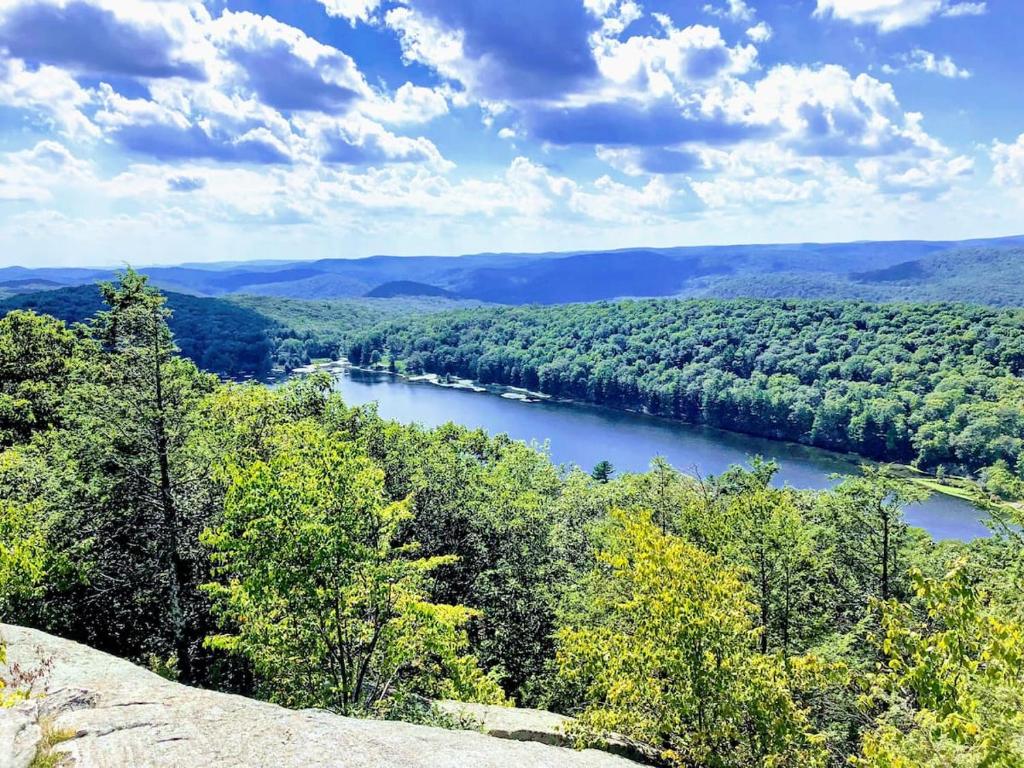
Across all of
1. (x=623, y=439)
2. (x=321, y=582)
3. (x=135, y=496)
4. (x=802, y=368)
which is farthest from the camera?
(x=802, y=368)

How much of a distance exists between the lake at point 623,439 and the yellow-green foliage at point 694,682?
64.0 metres

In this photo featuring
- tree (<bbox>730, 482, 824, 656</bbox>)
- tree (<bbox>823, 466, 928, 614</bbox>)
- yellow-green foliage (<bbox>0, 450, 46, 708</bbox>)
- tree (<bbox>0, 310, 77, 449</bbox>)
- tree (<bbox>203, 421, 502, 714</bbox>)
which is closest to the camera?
tree (<bbox>203, 421, 502, 714</bbox>)

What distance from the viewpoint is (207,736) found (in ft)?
27.4

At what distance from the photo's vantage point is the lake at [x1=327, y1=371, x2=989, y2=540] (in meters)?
78.4

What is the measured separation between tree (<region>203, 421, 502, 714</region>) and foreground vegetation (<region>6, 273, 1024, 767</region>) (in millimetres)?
56

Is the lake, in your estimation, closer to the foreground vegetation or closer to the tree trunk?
the foreground vegetation

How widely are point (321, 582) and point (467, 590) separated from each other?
16.1m

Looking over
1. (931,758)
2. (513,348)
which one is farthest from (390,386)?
(931,758)

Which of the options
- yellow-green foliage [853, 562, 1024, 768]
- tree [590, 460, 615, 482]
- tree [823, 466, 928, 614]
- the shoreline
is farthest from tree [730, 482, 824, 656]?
the shoreline

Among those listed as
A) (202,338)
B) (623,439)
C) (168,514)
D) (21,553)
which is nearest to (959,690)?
(168,514)

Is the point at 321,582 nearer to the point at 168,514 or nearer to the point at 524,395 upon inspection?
the point at 168,514

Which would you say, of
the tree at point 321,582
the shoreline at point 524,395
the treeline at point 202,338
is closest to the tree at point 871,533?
the tree at point 321,582

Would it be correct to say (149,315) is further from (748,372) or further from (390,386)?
(390,386)

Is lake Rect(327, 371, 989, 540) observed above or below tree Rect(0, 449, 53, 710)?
below
